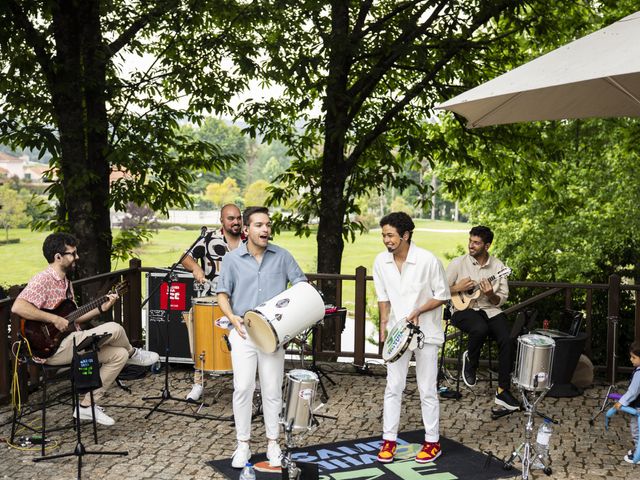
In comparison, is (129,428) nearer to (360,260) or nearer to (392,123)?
(392,123)

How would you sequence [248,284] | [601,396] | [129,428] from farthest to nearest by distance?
[601,396]
[129,428]
[248,284]

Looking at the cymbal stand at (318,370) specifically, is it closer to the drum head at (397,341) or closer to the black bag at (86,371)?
the drum head at (397,341)

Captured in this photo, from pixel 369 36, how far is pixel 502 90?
21.3 ft

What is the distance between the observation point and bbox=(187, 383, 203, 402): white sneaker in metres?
7.61

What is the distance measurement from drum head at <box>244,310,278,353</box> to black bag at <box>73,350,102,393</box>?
4.51 feet

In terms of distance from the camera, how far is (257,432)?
6750 millimetres

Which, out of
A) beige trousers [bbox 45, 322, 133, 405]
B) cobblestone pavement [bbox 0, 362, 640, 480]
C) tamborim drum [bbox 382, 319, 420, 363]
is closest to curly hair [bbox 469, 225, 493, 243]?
cobblestone pavement [bbox 0, 362, 640, 480]

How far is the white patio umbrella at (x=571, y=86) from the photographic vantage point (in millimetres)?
4734

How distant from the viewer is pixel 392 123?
12.8 metres

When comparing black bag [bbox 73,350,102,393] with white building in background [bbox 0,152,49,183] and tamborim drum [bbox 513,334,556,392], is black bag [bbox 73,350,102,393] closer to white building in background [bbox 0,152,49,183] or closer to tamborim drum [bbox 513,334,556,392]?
tamborim drum [bbox 513,334,556,392]

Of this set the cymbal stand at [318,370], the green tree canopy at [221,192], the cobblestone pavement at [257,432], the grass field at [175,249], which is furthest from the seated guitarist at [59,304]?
the green tree canopy at [221,192]

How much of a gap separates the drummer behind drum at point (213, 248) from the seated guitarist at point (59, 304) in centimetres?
99

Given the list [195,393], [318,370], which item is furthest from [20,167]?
[195,393]

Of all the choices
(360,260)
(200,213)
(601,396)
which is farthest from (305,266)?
(601,396)
